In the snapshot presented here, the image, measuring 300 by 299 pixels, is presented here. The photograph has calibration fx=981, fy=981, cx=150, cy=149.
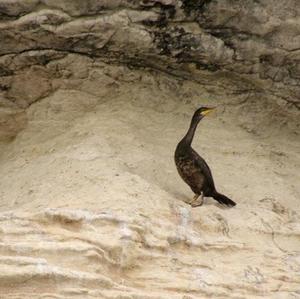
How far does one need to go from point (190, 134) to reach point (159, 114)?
27.7 inches

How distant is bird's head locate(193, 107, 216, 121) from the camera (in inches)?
311

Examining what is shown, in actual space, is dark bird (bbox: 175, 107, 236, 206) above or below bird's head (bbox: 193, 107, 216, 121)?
below

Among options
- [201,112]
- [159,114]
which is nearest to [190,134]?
[201,112]

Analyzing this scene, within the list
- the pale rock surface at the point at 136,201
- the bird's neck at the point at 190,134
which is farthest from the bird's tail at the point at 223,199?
the bird's neck at the point at 190,134

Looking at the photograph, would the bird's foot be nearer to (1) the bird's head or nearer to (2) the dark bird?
(2) the dark bird

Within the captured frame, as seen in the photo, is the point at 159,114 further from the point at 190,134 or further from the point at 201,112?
the point at 190,134

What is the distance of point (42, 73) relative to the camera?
8273mm

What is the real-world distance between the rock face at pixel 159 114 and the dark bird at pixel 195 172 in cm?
11

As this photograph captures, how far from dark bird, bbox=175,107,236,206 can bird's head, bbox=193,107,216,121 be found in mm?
178

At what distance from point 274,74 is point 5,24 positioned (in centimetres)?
230

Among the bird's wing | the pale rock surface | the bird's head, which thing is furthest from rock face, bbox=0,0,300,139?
the bird's wing

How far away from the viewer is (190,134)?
777 cm

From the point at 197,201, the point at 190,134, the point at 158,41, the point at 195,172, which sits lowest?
the point at 197,201

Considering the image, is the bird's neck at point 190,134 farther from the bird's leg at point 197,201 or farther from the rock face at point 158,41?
the rock face at point 158,41
